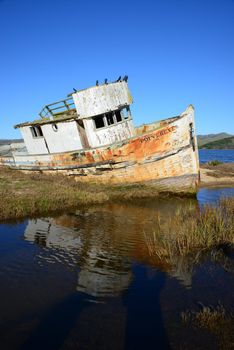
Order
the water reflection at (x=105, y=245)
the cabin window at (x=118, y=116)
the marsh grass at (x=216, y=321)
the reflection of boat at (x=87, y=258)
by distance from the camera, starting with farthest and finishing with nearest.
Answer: the cabin window at (x=118, y=116) < the water reflection at (x=105, y=245) < the reflection of boat at (x=87, y=258) < the marsh grass at (x=216, y=321)

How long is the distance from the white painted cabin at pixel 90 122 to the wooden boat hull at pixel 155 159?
3.63 ft

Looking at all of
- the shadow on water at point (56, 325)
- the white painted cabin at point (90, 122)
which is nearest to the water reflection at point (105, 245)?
the shadow on water at point (56, 325)

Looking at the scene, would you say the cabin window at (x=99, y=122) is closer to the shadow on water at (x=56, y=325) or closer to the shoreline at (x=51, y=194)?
the shoreline at (x=51, y=194)

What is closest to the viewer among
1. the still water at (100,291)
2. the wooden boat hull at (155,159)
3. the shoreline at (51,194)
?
the still water at (100,291)

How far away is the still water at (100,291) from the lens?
3793 mm

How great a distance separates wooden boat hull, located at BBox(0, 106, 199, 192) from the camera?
1346 cm

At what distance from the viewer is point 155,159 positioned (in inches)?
541

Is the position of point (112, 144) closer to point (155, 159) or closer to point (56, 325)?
point (155, 159)

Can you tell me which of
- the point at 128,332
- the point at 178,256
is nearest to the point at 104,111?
the point at 178,256

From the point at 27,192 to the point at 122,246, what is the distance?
6.65m

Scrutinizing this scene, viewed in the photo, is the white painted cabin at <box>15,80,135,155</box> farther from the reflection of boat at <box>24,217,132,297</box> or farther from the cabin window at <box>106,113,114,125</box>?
the reflection of boat at <box>24,217,132,297</box>

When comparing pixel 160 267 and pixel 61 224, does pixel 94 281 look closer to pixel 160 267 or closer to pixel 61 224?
pixel 160 267

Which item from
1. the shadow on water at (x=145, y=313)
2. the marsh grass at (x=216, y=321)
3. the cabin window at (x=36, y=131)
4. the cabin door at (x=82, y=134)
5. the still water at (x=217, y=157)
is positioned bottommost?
the still water at (x=217, y=157)

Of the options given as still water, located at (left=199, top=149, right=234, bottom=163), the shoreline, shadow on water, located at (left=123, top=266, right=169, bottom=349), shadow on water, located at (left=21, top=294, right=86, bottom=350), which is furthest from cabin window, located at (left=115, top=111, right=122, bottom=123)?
still water, located at (left=199, top=149, right=234, bottom=163)
